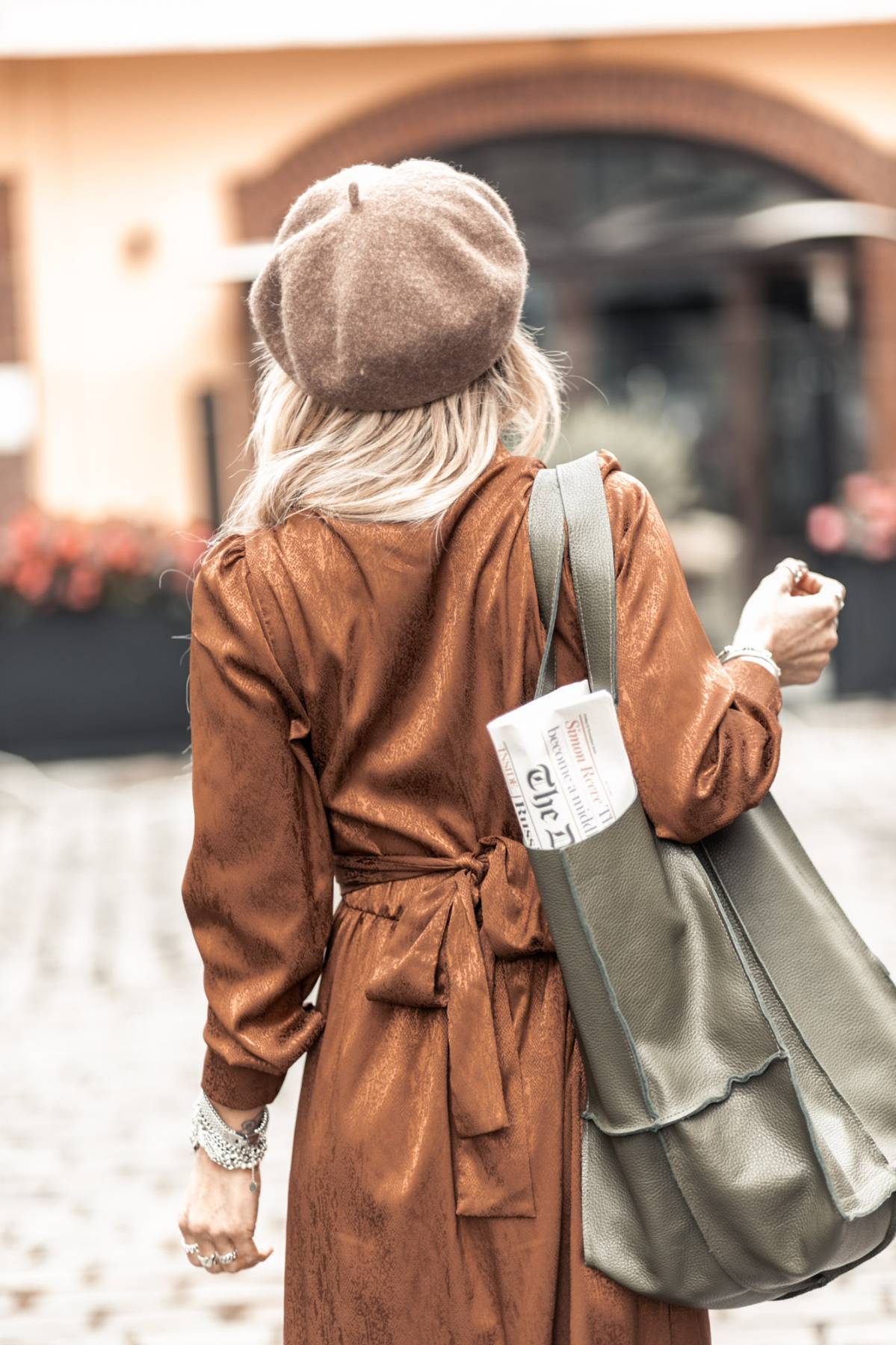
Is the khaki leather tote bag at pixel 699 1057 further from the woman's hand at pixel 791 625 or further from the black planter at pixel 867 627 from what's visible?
the black planter at pixel 867 627

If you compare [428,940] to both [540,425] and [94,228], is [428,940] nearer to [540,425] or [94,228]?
[540,425]

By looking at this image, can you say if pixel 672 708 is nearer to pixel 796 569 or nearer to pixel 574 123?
pixel 796 569

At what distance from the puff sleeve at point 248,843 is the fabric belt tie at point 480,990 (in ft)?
0.37

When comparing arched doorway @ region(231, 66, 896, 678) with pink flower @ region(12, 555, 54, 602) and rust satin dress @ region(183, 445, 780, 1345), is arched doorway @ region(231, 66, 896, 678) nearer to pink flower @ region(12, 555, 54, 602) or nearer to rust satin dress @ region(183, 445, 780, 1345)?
pink flower @ region(12, 555, 54, 602)

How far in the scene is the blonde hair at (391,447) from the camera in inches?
61.2

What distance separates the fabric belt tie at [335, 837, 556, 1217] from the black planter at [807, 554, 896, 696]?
340 inches

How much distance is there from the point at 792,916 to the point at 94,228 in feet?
37.9

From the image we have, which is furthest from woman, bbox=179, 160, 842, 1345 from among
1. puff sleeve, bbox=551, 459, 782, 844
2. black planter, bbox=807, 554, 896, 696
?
black planter, bbox=807, 554, 896, 696

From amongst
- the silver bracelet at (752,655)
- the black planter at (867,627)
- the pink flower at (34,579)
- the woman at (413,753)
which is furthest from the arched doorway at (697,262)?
the woman at (413,753)

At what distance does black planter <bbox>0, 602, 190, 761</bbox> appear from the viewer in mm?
9203

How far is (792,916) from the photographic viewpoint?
154 cm

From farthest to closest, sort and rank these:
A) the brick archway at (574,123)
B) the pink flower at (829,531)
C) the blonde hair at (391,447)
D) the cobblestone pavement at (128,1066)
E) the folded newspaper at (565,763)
→ the brick archway at (574,123)
the pink flower at (829,531)
the cobblestone pavement at (128,1066)
the blonde hair at (391,447)
the folded newspaper at (565,763)

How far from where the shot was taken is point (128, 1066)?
4684 millimetres

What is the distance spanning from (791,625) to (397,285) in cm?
55
